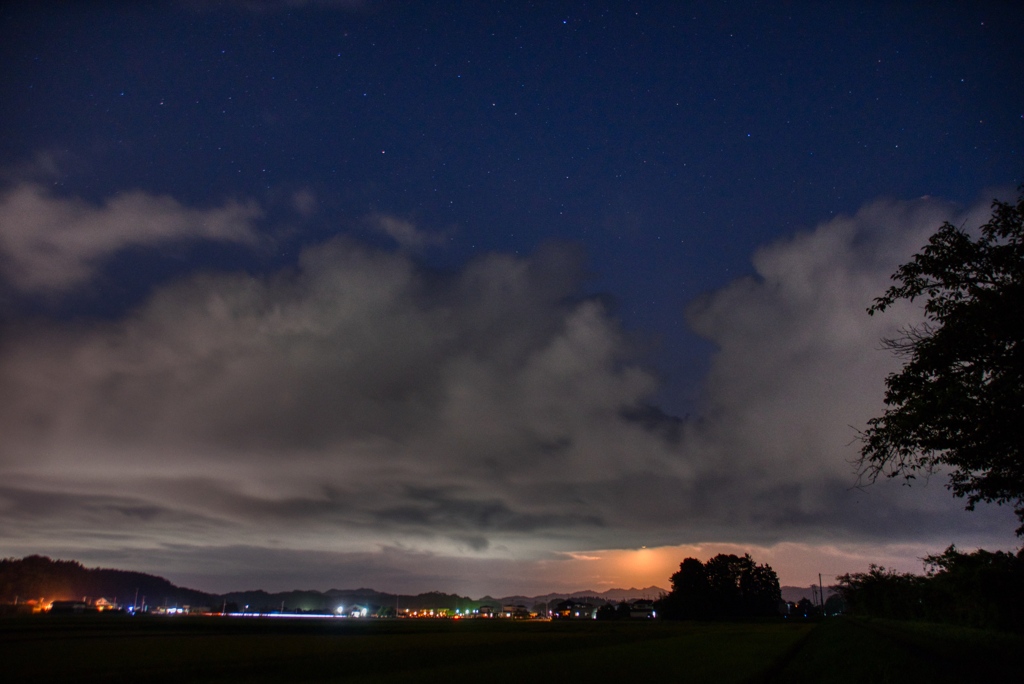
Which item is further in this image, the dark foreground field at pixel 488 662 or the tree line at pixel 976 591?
the tree line at pixel 976 591

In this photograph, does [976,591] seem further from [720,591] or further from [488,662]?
[720,591]

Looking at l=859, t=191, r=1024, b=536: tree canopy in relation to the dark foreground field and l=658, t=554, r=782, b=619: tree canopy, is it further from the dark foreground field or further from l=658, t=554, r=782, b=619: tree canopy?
l=658, t=554, r=782, b=619: tree canopy

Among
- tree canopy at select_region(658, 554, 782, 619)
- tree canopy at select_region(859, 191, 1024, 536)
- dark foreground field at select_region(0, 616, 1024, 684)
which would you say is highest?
tree canopy at select_region(859, 191, 1024, 536)

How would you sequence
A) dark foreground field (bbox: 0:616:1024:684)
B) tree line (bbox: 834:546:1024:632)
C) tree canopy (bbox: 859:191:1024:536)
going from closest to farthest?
tree canopy (bbox: 859:191:1024:536)
dark foreground field (bbox: 0:616:1024:684)
tree line (bbox: 834:546:1024:632)

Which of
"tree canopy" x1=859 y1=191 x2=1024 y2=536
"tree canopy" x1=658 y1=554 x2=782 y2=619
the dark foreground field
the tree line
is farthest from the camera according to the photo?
"tree canopy" x1=658 y1=554 x2=782 y2=619

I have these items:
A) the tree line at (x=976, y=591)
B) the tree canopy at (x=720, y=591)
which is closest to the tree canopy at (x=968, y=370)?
the tree line at (x=976, y=591)

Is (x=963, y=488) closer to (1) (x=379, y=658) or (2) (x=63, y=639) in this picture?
(1) (x=379, y=658)

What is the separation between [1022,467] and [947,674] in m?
15.3

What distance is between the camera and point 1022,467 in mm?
19891

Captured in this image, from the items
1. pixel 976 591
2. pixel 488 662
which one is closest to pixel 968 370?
pixel 488 662

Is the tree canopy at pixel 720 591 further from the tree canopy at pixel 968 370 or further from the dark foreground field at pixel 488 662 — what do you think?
the tree canopy at pixel 968 370

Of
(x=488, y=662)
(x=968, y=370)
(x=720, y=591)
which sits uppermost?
(x=968, y=370)

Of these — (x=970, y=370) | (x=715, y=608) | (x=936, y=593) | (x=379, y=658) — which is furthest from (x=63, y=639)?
(x=715, y=608)

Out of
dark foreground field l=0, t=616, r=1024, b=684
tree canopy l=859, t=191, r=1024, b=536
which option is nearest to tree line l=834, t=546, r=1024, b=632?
dark foreground field l=0, t=616, r=1024, b=684
